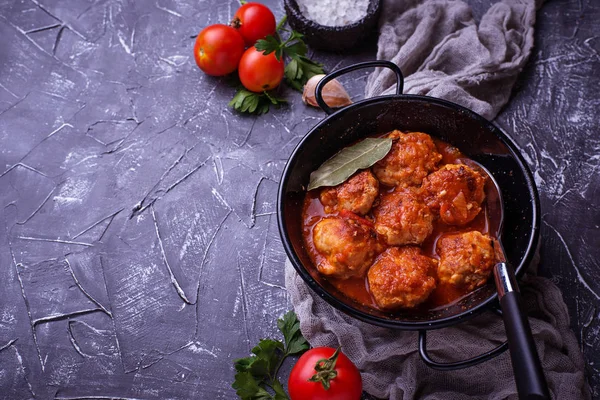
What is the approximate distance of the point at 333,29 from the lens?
3.58 meters

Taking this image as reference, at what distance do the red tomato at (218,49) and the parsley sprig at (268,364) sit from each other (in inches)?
58.0

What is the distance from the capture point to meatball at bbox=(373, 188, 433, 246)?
281cm

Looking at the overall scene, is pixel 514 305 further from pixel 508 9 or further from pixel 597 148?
pixel 508 9

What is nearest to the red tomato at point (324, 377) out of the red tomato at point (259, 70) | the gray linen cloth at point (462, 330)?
the gray linen cloth at point (462, 330)

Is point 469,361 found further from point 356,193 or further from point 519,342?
point 356,193

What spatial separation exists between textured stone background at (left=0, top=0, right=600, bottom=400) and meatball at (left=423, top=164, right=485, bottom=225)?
24.6 inches

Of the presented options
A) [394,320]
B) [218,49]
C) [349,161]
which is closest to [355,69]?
[349,161]

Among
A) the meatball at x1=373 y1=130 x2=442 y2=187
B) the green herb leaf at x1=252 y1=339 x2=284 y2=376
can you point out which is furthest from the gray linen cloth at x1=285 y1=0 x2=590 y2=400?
the meatball at x1=373 y1=130 x2=442 y2=187

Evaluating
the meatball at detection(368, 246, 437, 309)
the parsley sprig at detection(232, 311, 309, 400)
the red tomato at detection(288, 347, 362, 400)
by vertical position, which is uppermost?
the meatball at detection(368, 246, 437, 309)

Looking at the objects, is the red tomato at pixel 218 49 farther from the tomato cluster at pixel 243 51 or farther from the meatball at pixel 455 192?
the meatball at pixel 455 192

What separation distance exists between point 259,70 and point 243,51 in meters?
0.26

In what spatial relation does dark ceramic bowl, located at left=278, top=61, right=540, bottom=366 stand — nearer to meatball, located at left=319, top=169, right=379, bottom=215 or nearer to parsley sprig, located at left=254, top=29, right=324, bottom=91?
meatball, located at left=319, top=169, right=379, bottom=215

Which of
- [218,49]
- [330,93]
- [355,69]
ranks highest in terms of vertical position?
[355,69]

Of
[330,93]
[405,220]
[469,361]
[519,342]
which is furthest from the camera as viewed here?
[330,93]
